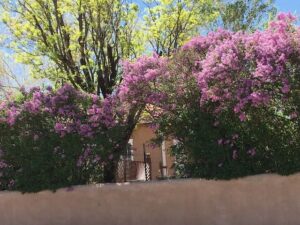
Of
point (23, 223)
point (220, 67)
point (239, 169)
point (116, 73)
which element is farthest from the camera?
point (116, 73)

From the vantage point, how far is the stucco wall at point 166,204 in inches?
373

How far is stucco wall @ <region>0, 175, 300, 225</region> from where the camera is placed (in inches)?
373

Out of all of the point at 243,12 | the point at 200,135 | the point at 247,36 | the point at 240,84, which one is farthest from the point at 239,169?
the point at 243,12

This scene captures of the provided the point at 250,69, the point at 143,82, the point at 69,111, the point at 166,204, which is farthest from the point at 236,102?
the point at 69,111

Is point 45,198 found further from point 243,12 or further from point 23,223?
point 243,12

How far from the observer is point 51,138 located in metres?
10.6

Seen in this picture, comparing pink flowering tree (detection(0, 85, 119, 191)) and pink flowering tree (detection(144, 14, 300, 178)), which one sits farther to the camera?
pink flowering tree (detection(0, 85, 119, 191))

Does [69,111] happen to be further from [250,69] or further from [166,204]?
[250,69]

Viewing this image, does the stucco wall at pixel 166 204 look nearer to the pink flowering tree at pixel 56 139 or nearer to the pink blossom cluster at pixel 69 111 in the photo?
the pink flowering tree at pixel 56 139

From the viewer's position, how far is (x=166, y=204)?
10211 millimetres

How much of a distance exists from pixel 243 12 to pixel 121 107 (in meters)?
8.53

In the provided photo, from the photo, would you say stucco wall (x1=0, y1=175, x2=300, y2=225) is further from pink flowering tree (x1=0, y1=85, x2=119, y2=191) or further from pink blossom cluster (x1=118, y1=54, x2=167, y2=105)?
pink blossom cluster (x1=118, y1=54, x2=167, y2=105)

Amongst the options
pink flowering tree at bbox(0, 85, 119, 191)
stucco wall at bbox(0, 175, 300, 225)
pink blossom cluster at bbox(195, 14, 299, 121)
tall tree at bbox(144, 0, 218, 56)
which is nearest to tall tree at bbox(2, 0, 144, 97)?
tall tree at bbox(144, 0, 218, 56)

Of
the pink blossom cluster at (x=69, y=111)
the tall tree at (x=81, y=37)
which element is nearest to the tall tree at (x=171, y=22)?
the tall tree at (x=81, y=37)
